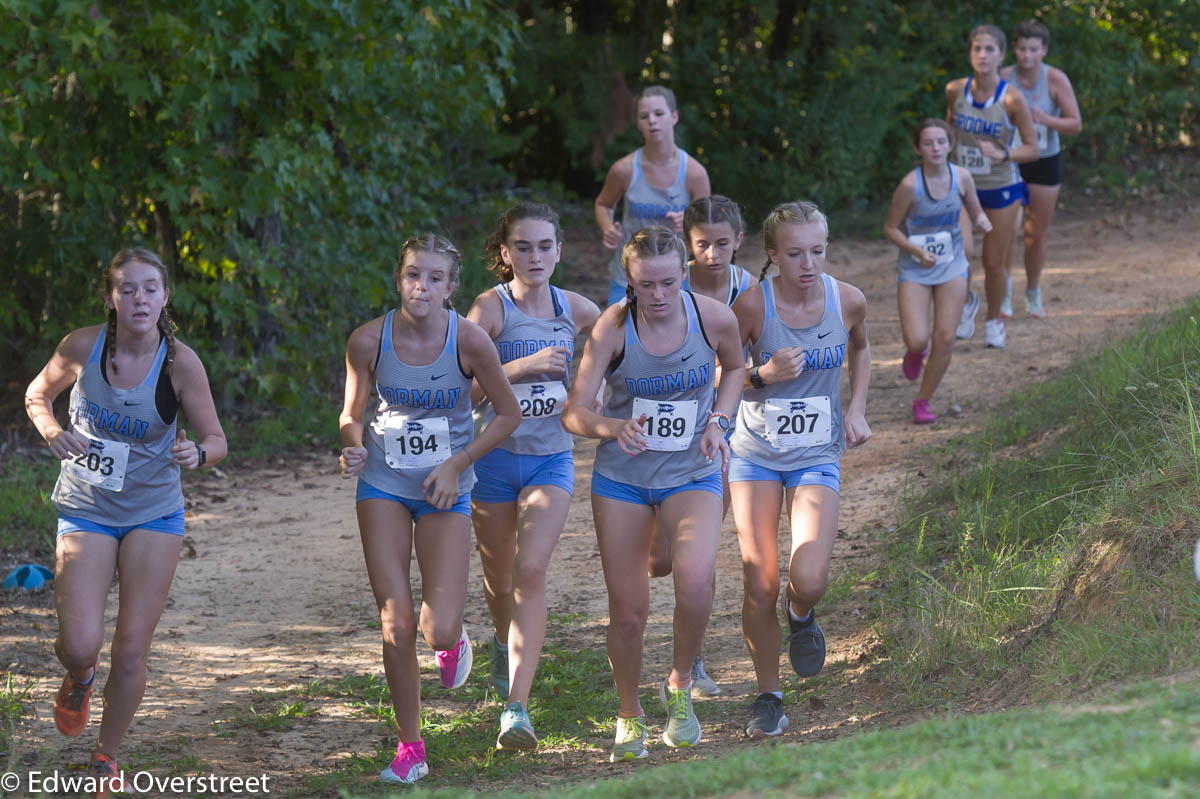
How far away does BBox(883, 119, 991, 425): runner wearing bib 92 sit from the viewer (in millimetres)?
8391

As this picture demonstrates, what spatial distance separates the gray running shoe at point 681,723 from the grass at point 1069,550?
0.91 meters

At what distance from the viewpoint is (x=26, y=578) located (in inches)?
277

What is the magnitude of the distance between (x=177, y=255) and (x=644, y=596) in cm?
620

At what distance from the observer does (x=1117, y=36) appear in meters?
15.4

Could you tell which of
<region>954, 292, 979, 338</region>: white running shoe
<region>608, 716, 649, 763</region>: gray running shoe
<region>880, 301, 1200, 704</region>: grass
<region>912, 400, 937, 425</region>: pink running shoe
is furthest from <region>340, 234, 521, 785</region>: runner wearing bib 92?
<region>954, 292, 979, 338</region>: white running shoe

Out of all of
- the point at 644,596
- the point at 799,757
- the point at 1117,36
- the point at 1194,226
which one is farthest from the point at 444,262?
the point at 1117,36

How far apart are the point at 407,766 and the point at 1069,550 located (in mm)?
2770

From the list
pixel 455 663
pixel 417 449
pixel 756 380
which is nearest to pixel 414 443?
pixel 417 449

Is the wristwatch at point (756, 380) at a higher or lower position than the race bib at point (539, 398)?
higher

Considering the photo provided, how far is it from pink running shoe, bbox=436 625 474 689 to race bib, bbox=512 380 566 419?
0.91 metres

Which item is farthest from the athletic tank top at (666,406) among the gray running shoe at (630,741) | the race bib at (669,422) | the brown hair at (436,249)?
the gray running shoe at (630,741)

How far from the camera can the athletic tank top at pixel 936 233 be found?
27.5ft

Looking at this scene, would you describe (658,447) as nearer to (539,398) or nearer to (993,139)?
(539,398)

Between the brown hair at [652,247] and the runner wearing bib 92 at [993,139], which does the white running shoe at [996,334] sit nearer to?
the runner wearing bib 92 at [993,139]
